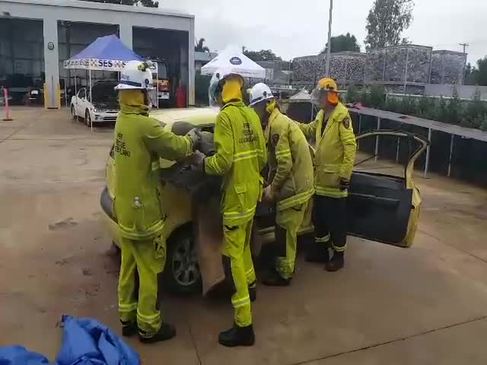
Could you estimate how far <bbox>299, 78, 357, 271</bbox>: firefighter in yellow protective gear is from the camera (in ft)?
14.9

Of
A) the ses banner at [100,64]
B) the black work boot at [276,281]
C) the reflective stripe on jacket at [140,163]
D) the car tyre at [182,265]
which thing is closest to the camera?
the reflective stripe on jacket at [140,163]

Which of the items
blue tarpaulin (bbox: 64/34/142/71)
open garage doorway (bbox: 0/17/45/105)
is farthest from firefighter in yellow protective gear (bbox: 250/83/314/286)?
open garage doorway (bbox: 0/17/45/105)

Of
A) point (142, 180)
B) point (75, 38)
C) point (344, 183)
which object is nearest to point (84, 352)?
point (142, 180)

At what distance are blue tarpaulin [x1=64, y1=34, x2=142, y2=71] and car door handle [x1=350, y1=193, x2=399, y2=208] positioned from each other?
44.7 ft

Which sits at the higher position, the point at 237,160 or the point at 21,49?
the point at 21,49

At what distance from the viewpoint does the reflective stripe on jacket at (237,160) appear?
3291 millimetres

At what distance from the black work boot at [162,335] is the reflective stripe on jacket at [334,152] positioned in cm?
188

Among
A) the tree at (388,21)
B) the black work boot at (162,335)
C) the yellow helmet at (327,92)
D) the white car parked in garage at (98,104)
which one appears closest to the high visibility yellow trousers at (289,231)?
the yellow helmet at (327,92)

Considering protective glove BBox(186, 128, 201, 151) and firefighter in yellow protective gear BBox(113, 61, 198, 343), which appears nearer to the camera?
firefighter in yellow protective gear BBox(113, 61, 198, 343)

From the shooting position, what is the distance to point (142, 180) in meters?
3.23

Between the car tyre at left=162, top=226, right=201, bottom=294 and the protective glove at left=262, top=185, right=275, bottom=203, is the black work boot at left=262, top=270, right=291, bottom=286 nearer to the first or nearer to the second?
the car tyre at left=162, top=226, right=201, bottom=294

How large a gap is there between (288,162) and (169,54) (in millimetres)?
27491

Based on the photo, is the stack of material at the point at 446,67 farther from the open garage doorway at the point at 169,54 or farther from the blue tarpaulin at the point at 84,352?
the blue tarpaulin at the point at 84,352

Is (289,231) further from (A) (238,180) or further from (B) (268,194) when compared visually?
(A) (238,180)
